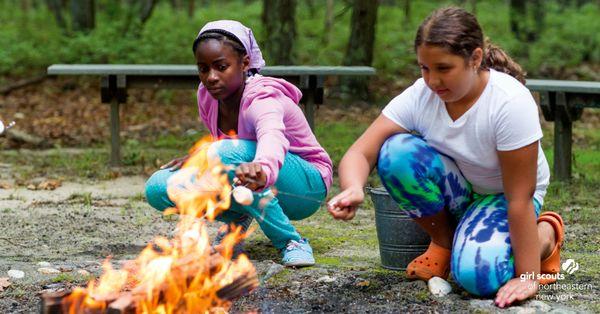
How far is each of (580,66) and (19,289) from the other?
45.2 feet

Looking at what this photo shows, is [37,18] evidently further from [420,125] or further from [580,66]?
[420,125]

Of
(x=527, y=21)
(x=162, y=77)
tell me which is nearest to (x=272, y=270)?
(x=162, y=77)

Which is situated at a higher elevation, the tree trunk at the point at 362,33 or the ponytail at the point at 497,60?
the ponytail at the point at 497,60

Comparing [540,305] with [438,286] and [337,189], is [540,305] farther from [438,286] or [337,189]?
[337,189]

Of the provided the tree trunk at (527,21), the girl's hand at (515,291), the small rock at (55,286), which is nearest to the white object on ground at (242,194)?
the small rock at (55,286)

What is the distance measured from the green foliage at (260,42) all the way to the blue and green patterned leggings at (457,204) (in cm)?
804

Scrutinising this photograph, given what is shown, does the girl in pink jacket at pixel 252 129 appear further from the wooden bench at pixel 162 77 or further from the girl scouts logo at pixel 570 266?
the wooden bench at pixel 162 77

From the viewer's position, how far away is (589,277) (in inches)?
167

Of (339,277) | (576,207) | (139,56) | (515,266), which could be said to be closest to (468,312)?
(515,266)

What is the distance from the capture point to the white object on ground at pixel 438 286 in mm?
3943

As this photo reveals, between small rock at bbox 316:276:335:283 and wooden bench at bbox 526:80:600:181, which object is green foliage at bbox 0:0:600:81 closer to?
wooden bench at bbox 526:80:600:181

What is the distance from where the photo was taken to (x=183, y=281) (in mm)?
3426

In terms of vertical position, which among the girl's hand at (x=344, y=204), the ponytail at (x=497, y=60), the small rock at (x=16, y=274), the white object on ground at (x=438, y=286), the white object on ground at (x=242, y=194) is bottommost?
the small rock at (x=16, y=274)

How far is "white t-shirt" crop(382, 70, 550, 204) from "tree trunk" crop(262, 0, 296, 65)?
7727 mm
